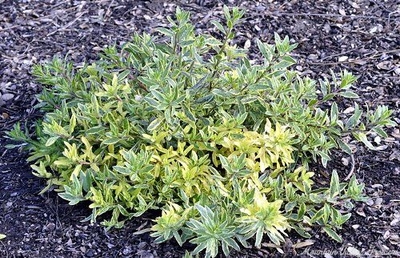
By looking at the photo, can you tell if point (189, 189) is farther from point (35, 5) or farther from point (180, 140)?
point (35, 5)

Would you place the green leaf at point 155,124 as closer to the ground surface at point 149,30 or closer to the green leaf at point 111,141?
the green leaf at point 111,141

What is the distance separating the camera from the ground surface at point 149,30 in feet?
9.72

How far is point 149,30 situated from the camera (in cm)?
443

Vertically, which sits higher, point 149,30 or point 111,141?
point 111,141

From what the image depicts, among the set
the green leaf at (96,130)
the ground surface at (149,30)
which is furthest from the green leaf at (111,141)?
the ground surface at (149,30)

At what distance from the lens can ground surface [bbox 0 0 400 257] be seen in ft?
9.72

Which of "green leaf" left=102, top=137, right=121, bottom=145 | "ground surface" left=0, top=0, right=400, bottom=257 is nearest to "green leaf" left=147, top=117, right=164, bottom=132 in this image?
"green leaf" left=102, top=137, right=121, bottom=145

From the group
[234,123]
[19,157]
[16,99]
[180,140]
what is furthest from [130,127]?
[16,99]

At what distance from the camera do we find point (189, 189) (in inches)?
115

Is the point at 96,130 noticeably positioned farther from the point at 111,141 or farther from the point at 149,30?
the point at 149,30

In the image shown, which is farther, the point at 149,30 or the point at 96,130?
the point at 149,30

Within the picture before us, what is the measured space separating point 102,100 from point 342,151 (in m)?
1.25

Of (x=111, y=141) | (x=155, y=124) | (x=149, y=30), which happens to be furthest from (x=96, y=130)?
(x=149, y=30)

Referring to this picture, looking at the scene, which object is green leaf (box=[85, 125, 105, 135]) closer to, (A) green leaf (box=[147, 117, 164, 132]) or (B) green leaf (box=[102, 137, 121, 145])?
(B) green leaf (box=[102, 137, 121, 145])
